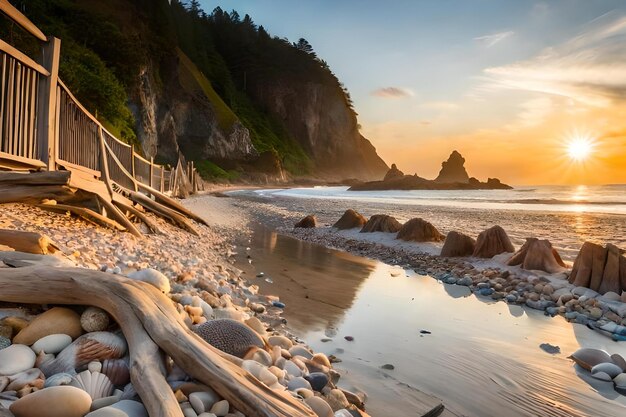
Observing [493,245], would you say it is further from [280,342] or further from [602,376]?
[280,342]

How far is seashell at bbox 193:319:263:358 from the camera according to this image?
2375mm

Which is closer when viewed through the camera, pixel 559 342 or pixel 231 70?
pixel 559 342

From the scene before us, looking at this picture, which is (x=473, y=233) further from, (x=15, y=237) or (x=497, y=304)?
(x=15, y=237)

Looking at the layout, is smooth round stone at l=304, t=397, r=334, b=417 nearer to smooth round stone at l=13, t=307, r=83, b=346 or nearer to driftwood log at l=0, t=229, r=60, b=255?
smooth round stone at l=13, t=307, r=83, b=346

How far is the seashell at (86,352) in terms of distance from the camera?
5.86 feet

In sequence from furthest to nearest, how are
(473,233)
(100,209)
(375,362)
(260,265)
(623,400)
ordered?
(473,233) → (260,265) → (100,209) → (375,362) → (623,400)

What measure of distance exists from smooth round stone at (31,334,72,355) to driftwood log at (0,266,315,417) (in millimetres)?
202

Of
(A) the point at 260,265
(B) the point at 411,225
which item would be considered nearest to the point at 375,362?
(A) the point at 260,265

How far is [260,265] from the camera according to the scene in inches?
273

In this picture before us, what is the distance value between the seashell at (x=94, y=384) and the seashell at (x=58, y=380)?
2cm

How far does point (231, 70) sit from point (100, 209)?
315 ft

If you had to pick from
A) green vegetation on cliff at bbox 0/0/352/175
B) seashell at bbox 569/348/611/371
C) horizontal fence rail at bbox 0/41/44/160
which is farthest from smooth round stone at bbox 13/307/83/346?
green vegetation on cliff at bbox 0/0/352/175

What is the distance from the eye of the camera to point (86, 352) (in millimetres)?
1844

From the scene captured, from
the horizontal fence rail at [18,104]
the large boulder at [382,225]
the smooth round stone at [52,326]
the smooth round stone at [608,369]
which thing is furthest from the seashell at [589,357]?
the large boulder at [382,225]
